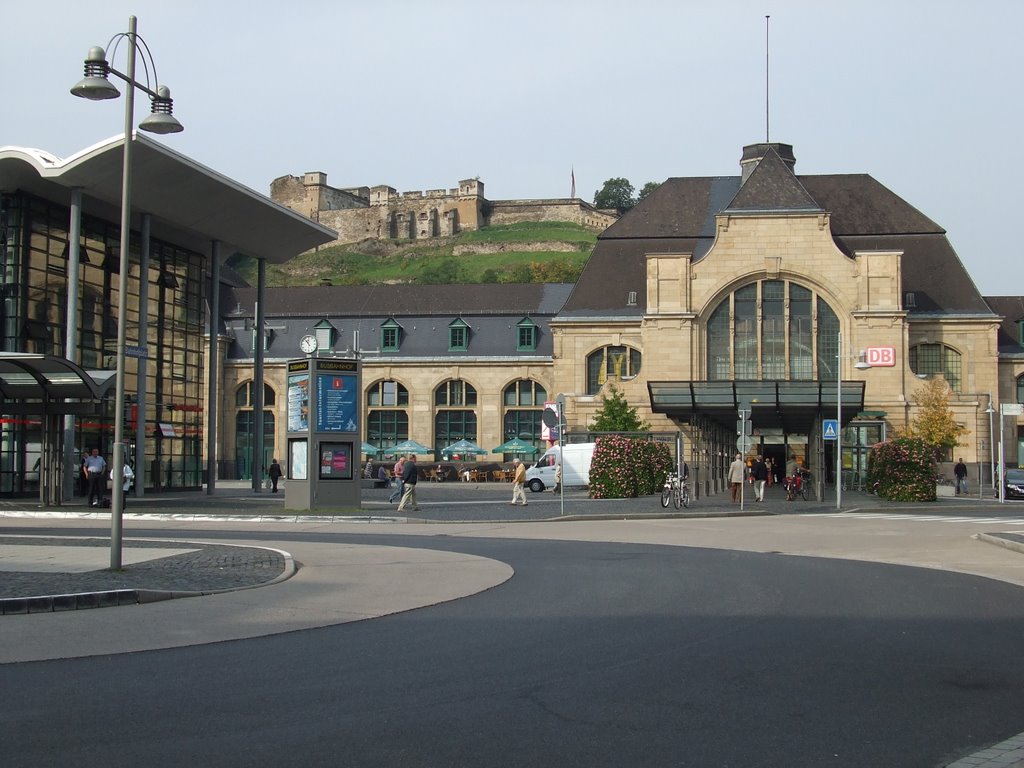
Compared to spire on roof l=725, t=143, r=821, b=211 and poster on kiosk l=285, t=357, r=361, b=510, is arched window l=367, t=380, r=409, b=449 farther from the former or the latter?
poster on kiosk l=285, t=357, r=361, b=510

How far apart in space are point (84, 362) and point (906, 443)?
1090 inches

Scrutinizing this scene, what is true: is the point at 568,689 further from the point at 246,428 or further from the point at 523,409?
the point at 246,428

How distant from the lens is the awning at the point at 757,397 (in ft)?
155

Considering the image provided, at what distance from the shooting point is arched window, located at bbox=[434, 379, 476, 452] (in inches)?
2931

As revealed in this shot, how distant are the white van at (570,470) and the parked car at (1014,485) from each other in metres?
17.0

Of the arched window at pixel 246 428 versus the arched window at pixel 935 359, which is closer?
the arched window at pixel 935 359

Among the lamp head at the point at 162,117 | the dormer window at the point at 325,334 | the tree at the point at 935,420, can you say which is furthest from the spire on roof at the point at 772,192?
the lamp head at the point at 162,117

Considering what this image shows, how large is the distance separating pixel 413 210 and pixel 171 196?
141 m

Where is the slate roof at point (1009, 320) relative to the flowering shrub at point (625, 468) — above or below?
above

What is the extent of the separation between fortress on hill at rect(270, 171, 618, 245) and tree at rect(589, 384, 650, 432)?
111 meters

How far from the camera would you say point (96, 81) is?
50.7ft

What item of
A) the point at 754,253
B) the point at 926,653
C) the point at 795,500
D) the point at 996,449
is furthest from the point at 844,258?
the point at 926,653

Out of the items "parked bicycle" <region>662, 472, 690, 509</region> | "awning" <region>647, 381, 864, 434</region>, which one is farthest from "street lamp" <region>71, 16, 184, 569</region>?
"awning" <region>647, 381, 864, 434</region>

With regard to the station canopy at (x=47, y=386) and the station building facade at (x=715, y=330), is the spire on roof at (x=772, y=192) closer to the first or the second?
the station building facade at (x=715, y=330)
